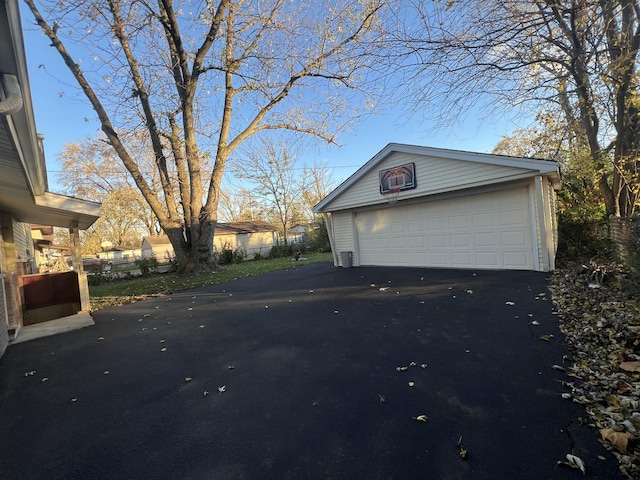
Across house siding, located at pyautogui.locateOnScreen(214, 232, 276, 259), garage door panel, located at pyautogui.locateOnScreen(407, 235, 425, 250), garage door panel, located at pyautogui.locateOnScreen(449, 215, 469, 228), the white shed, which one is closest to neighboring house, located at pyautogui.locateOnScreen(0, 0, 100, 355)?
the white shed

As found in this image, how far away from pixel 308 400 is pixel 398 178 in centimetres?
932

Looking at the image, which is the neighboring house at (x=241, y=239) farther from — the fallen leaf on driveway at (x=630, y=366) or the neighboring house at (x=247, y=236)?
the fallen leaf on driveway at (x=630, y=366)

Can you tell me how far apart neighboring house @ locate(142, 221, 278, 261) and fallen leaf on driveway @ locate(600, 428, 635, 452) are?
1197 inches

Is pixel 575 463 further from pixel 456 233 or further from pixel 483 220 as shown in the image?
pixel 456 233

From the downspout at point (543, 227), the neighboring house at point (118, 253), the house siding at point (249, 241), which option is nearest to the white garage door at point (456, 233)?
the downspout at point (543, 227)

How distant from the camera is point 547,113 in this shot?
325 inches

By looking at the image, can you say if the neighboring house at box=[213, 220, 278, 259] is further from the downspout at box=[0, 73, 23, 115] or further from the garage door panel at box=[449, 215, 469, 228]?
the downspout at box=[0, 73, 23, 115]

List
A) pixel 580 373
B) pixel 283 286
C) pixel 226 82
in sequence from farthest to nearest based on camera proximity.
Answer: pixel 226 82 < pixel 283 286 < pixel 580 373

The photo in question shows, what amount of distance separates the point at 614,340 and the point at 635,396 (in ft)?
4.40

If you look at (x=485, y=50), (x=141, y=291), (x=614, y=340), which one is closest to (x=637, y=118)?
(x=485, y=50)

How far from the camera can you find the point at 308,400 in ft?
9.59

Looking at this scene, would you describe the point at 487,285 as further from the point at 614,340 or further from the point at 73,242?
the point at 73,242

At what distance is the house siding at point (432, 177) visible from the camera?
29.1 feet

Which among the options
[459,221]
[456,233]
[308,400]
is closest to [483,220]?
[459,221]
